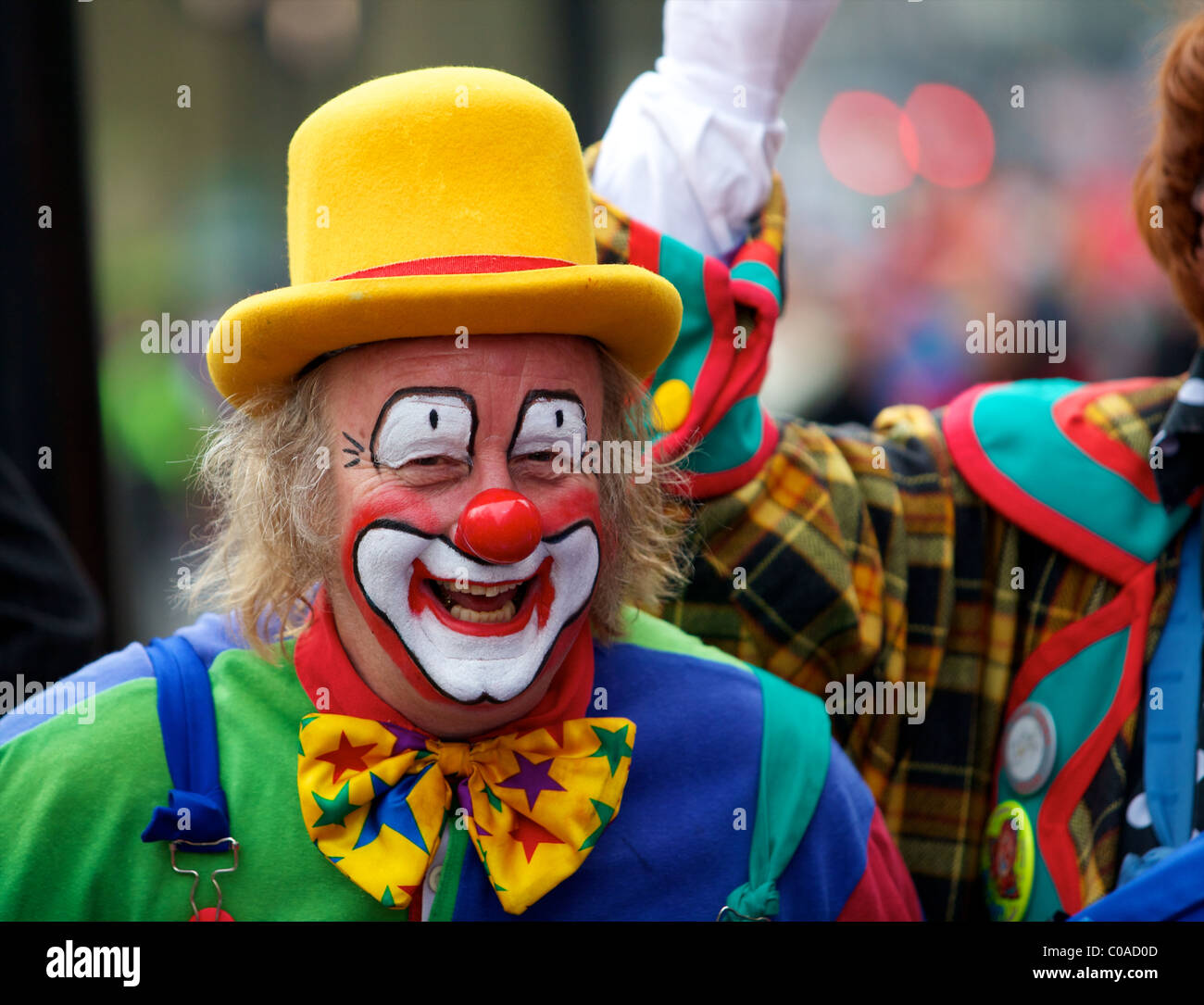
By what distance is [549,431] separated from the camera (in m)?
1.49

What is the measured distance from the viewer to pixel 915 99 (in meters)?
4.16

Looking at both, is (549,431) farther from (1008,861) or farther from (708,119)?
(1008,861)

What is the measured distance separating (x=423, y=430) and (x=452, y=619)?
0.73ft

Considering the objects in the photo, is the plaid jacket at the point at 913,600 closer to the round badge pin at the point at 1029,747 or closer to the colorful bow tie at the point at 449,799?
the round badge pin at the point at 1029,747

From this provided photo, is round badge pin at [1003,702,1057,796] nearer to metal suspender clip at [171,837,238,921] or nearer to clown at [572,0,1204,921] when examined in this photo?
clown at [572,0,1204,921]

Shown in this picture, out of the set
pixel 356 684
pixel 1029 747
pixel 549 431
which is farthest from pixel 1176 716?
pixel 356 684

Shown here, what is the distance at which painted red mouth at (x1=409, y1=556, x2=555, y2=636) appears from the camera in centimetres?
→ 147

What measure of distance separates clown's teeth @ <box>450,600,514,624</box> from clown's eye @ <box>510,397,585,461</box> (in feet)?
0.59

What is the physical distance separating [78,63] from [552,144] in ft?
6.85

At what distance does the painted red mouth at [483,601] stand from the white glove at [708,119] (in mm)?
733

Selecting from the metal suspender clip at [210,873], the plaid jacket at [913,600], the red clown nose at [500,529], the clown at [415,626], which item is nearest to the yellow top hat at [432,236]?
the clown at [415,626]

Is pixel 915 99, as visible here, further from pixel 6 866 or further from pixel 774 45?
pixel 6 866

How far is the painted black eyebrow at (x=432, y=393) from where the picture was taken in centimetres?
145

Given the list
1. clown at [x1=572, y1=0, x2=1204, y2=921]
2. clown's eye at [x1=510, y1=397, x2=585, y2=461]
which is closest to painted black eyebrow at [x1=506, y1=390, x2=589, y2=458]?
clown's eye at [x1=510, y1=397, x2=585, y2=461]
